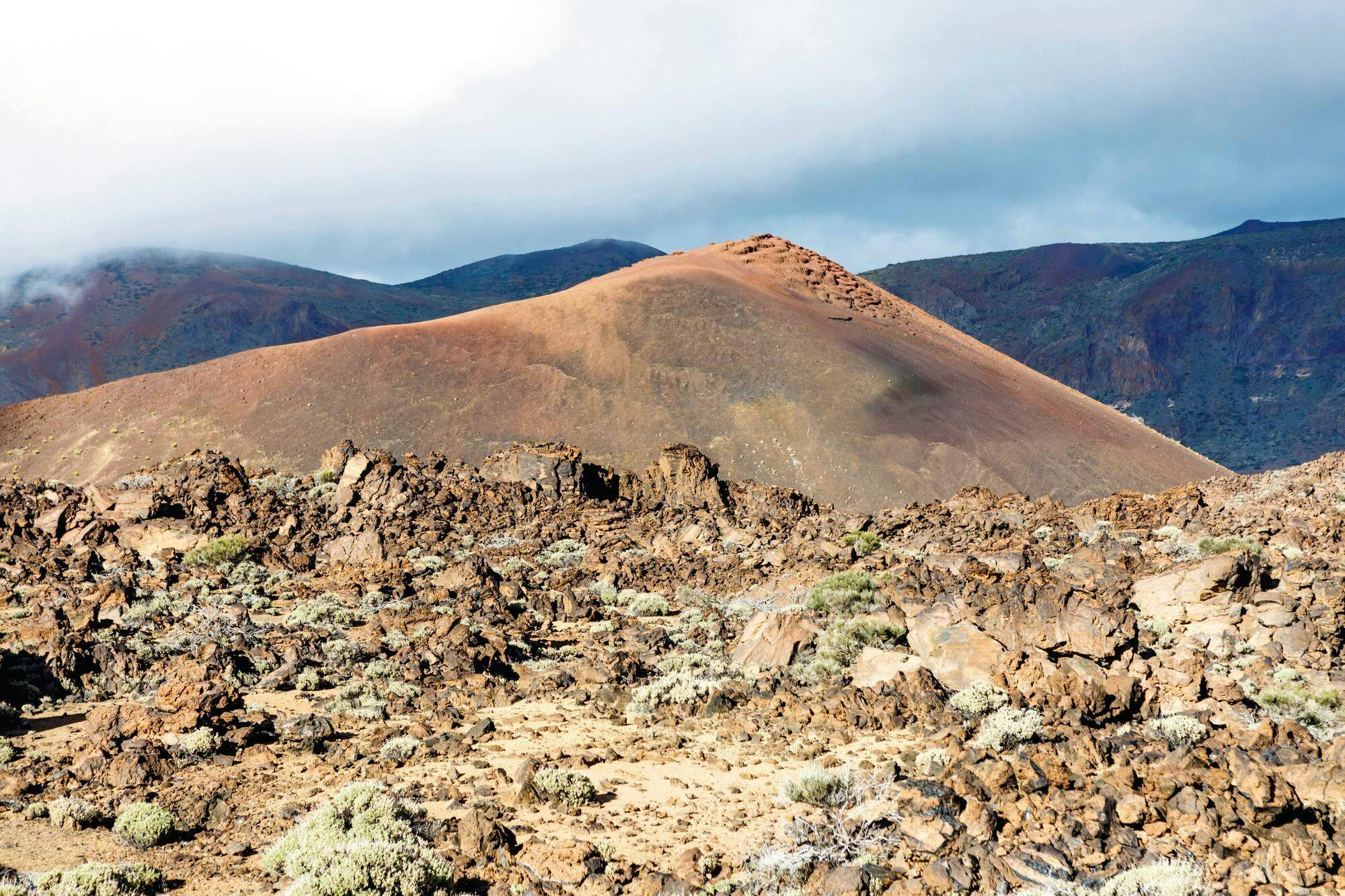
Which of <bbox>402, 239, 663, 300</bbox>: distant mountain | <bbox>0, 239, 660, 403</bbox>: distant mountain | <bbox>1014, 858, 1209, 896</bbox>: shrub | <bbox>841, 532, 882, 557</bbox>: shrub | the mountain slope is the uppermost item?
<bbox>402, 239, 663, 300</bbox>: distant mountain

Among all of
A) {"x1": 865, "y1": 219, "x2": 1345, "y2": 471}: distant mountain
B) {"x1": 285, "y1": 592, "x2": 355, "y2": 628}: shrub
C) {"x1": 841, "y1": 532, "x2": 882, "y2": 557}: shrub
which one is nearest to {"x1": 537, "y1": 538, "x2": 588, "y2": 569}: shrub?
{"x1": 285, "y1": 592, "x2": 355, "y2": 628}: shrub

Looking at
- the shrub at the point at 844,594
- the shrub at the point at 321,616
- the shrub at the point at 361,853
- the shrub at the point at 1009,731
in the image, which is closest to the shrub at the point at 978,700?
the shrub at the point at 1009,731

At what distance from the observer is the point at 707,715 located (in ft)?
35.2

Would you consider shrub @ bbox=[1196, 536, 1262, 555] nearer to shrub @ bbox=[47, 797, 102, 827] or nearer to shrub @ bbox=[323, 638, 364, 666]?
shrub @ bbox=[323, 638, 364, 666]

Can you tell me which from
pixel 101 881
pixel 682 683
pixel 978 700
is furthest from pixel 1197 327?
pixel 101 881

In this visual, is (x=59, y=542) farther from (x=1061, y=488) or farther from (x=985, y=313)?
(x=985, y=313)

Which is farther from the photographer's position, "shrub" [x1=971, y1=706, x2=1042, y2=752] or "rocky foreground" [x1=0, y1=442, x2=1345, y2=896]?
"shrub" [x1=971, y1=706, x2=1042, y2=752]

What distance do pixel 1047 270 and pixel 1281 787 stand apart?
104 metres

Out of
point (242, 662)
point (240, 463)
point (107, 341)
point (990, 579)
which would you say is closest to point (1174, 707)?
point (990, 579)

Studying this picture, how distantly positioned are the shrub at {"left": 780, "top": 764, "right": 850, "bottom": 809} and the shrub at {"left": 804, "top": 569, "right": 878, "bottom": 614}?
17.2ft

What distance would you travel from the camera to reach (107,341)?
9025cm

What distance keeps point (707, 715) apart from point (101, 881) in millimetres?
6053

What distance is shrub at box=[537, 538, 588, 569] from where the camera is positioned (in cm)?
2128

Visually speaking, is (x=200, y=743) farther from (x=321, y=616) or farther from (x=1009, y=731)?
(x=1009, y=731)
